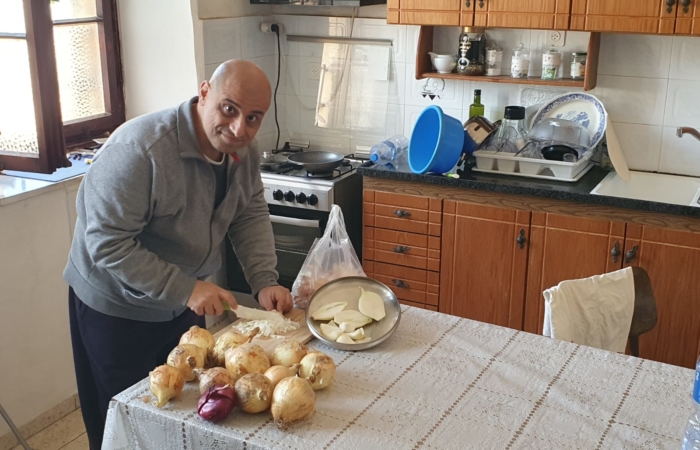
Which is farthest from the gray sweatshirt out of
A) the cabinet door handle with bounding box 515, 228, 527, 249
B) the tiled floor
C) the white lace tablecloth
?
the cabinet door handle with bounding box 515, 228, 527, 249

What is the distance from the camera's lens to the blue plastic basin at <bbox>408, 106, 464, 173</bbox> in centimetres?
314

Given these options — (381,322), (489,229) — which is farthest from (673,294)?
(381,322)

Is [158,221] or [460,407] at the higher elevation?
[158,221]

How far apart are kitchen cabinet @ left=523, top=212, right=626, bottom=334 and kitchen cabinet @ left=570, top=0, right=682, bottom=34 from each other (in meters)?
0.75

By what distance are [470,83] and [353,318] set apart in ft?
6.46

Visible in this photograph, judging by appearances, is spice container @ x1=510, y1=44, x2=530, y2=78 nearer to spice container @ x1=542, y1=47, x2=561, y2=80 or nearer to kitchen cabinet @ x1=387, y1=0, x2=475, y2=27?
spice container @ x1=542, y1=47, x2=561, y2=80

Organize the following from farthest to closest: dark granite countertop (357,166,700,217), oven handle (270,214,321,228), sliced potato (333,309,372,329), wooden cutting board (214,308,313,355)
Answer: oven handle (270,214,321,228) < dark granite countertop (357,166,700,217) < sliced potato (333,309,372,329) < wooden cutting board (214,308,313,355)

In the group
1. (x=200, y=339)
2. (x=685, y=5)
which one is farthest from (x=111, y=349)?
(x=685, y=5)

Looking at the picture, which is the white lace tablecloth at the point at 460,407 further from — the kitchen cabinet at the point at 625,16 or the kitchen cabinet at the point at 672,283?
the kitchen cabinet at the point at 625,16

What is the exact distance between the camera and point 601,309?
2.13 meters

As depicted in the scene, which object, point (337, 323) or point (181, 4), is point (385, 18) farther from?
point (337, 323)

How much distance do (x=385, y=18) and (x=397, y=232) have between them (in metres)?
1.07

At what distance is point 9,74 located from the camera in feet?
9.09

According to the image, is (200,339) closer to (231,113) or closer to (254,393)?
(254,393)
